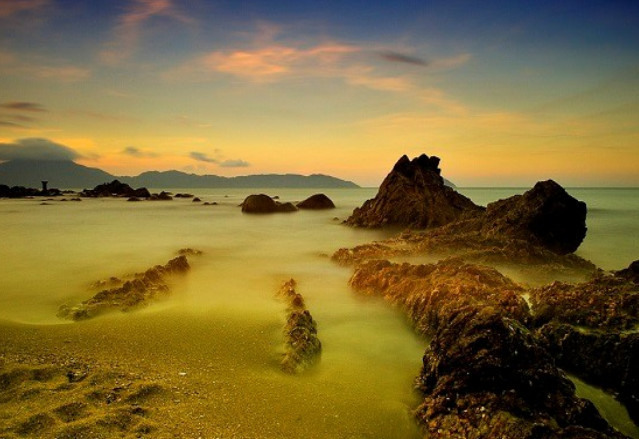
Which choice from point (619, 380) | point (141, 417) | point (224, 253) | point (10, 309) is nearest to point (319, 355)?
point (141, 417)

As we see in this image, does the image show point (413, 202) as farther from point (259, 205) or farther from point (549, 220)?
point (259, 205)

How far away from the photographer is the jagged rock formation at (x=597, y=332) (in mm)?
3878

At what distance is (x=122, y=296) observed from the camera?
6910mm

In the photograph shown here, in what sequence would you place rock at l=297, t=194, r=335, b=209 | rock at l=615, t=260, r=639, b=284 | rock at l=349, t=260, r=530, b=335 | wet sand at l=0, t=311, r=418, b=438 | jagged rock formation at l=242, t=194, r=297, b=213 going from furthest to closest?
rock at l=297, t=194, r=335, b=209, jagged rock formation at l=242, t=194, r=297, b=213, rock at l=615, t=260, r=639, b=284, rock at l=349, t=260, r=530, b=335, wet sand at l=0, t=311, r=418, b=438

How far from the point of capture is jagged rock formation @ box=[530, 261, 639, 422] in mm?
3878

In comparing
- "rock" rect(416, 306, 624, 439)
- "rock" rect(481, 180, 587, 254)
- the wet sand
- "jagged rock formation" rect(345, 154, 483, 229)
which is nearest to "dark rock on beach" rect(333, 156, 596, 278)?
"rock" rect(481, 180, 587, 254)

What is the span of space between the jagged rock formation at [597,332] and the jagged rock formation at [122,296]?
640 centimetres

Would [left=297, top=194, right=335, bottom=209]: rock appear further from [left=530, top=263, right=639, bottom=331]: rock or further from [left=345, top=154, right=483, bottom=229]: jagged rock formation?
[left=530, top=263, right=639, bottom=331]: rock

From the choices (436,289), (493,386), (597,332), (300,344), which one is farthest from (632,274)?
(300,344)

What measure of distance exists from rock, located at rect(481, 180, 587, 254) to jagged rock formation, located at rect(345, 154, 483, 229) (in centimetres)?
632

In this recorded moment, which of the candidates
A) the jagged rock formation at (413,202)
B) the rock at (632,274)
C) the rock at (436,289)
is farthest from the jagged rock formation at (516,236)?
the jagged rock formation at (413,202)

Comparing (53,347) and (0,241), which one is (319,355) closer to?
(53,347)

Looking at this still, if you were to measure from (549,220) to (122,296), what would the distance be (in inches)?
482

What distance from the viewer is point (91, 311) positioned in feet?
20.5
